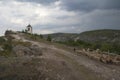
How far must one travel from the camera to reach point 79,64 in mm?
38875

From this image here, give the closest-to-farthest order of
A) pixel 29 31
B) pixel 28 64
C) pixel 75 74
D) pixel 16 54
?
pixel 75 74
pixel 28 64
pixel 16 54
pixel 29 31

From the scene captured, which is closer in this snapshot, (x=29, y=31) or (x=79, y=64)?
(x=79, y=64)

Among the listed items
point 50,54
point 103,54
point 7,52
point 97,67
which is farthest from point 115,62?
point 7,52

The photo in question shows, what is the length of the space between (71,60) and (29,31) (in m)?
46.1

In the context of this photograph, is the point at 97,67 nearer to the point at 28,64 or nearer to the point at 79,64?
the point at 79,64

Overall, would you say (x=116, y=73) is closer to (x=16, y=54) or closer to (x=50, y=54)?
(x=50, y=54)

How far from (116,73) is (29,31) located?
51938mm

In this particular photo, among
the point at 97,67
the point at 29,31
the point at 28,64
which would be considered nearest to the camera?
the point at 28,64

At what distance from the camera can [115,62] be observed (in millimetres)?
45312

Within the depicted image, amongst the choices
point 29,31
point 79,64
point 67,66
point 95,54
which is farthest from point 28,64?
point 29,31

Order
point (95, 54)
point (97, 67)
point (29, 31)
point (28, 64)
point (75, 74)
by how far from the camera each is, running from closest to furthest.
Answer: point (75, 74) → point (28, 64) → point (97, 67) → point (95, 54) → point (29, 31)

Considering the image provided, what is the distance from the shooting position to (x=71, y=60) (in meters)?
40.9

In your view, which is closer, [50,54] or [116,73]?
[116,73]

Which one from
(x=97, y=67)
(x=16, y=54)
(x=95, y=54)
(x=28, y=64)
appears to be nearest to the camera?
(x=28, y=64)
